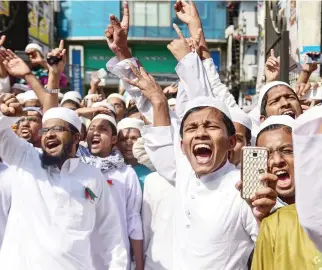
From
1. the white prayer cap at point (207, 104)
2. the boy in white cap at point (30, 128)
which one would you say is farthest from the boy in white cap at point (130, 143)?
the white prayer cap at point (207, 104)

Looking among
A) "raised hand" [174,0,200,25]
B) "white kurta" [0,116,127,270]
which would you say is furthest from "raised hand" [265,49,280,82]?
"white kurta" [0,116,127,270]

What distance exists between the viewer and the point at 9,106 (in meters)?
3.36

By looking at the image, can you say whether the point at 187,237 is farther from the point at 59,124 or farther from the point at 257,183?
the point at 59,124

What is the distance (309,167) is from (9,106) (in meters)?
2.25

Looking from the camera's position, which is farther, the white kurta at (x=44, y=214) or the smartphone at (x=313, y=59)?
the smartphone at (x=313, y=59)

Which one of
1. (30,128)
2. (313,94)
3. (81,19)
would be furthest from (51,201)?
(81,19)

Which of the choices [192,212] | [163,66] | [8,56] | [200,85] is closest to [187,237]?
[192,212]

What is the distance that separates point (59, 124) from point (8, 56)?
30.2 inches

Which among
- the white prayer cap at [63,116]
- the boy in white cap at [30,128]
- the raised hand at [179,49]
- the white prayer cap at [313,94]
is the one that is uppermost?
the raised hand at [179,49]

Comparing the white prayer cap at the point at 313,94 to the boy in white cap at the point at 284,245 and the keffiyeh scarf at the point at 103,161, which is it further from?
the boy in white cap at the point at 284,245

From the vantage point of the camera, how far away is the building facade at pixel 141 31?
29906mm

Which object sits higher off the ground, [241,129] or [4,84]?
[4,84]

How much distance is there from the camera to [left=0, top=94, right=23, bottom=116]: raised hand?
3352 mm

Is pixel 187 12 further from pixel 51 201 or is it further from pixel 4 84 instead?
pixel 4 84
